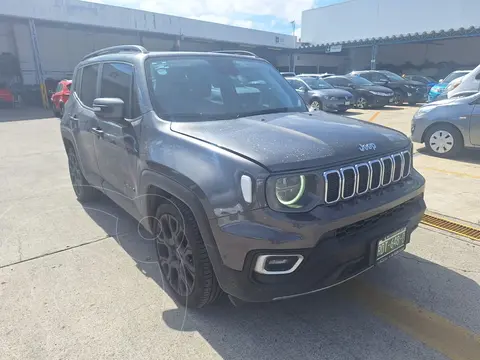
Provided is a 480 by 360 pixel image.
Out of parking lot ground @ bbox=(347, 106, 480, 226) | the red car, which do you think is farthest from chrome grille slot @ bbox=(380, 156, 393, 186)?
the red car

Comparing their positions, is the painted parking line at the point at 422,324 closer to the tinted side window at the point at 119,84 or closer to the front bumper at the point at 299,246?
the front bumper at the point at 299,246

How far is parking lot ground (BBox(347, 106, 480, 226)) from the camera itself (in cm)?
464

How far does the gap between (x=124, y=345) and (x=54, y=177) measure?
4946 mm

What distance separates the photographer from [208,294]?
259 cm

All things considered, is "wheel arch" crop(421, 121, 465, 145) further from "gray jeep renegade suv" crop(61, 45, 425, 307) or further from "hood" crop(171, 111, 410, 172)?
"hood" crop(171, 111, 410, 172)

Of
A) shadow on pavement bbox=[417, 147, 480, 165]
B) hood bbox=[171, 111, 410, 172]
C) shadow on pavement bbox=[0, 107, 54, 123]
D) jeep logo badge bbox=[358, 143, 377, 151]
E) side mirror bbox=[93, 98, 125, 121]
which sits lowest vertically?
shadow on pavement bbox=[0, 107, 54, 123]

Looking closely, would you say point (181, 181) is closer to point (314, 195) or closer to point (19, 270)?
point (314, 195)

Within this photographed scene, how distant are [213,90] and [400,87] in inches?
712

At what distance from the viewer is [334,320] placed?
268 centimetres

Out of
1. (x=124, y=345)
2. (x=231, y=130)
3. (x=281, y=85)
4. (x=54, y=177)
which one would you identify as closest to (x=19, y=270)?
(x=124, y=345)

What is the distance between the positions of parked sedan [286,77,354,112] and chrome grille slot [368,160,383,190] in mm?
11484

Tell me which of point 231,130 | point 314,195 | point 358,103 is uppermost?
point 231,130

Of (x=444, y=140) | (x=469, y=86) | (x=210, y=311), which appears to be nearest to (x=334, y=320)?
(x=210, y=311)

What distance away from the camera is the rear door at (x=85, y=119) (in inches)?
162
